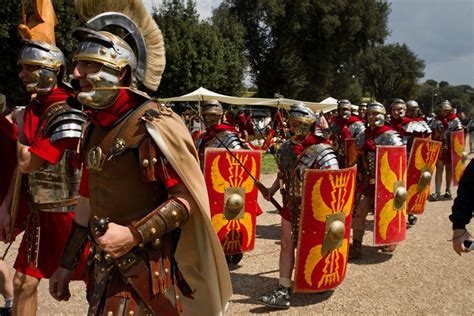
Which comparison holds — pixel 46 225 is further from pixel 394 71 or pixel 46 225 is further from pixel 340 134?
pixel 394 71

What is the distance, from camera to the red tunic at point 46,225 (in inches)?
103

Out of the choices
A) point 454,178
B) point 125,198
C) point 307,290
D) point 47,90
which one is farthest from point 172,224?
point 454,178

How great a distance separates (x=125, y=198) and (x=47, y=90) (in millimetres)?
1278

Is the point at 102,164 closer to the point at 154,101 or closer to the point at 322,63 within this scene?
the point at 154,101

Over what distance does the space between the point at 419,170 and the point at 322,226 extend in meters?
2.73

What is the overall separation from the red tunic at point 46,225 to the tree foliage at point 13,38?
1430 centimetres

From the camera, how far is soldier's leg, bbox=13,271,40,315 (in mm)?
2682

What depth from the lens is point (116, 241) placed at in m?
1.73

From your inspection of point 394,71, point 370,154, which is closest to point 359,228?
point 370,154

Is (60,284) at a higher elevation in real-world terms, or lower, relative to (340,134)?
lower

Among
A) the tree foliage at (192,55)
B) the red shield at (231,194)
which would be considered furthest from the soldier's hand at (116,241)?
the tree foliage at (192,55)

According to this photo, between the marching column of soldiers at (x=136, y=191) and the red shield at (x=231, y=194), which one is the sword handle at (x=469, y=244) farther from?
the red shield at (x=231, y=194)

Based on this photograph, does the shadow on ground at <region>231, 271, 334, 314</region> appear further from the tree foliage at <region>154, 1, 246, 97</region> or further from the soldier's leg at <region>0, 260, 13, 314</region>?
the tree foliage at <region>154, 1, 246, 97</region>

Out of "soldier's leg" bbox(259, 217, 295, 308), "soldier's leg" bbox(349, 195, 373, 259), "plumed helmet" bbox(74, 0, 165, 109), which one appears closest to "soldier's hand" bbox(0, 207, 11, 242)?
"plumed helmet" bbox(74, 0, 165, 109)
